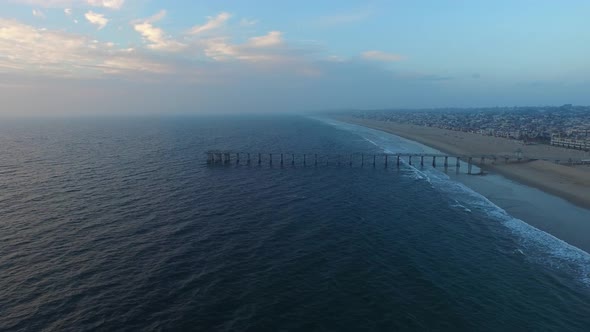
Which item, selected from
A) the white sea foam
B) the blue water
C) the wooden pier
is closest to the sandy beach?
the wooden pier

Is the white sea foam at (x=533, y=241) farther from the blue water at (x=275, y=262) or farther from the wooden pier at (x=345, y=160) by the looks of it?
the wooden pier at (x=345, y=160)

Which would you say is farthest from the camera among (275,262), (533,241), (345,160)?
(345,160)

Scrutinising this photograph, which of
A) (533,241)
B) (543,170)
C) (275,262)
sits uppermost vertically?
(543,170)

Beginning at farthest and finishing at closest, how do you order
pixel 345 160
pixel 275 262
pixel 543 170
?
pixel 345 160, pixel 543 170, pixel 275 262

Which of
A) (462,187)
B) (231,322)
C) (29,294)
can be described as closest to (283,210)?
(231,322)

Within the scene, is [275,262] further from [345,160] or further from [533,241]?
[345,160]

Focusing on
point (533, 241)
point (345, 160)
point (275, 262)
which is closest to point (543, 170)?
point (345, 160)

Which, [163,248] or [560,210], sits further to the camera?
[560,210]

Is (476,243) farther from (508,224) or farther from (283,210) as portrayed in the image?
(283,210)
